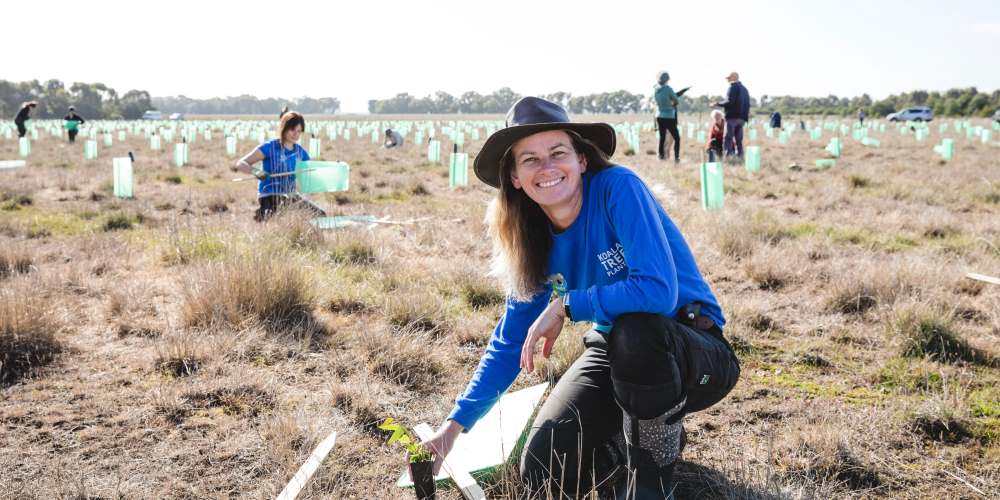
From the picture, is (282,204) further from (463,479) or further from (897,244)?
(897,244)

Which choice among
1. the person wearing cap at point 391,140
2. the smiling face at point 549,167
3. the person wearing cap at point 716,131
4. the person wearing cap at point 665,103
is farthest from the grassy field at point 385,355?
the person wearing cap at point 391,140

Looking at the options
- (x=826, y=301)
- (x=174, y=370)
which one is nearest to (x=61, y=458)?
(x=174, y=370)

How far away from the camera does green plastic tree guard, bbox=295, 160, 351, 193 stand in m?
6.70

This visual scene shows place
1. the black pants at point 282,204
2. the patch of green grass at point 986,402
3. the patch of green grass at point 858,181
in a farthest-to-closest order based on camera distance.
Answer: the patch of green grass at point 858,181
the black pants at point 282,204
the patch of green grass at point 986,402

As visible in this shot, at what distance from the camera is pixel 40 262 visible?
5.25 m

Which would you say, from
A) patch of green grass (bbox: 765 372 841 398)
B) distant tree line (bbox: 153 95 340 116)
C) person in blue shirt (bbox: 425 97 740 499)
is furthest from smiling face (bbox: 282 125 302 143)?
distant tree line (bbox: 153 95 340 116)

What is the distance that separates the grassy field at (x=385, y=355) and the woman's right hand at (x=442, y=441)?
0.21 metres

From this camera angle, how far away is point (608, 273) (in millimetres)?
2162

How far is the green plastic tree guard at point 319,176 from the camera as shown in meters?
6.70

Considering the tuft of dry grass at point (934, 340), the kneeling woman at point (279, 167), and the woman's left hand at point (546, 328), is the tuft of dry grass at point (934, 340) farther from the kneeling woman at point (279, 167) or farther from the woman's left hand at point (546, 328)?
the kneeling woman at point (279, 167)

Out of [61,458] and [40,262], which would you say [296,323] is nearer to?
[61,458]

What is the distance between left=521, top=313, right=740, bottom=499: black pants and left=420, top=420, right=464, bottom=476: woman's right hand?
26 cm

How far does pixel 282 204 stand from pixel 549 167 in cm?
447

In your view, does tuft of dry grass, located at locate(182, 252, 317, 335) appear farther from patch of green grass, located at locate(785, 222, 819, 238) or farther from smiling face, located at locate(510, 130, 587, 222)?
patch of green grass, located at locate(785, 222, 819, 238)
